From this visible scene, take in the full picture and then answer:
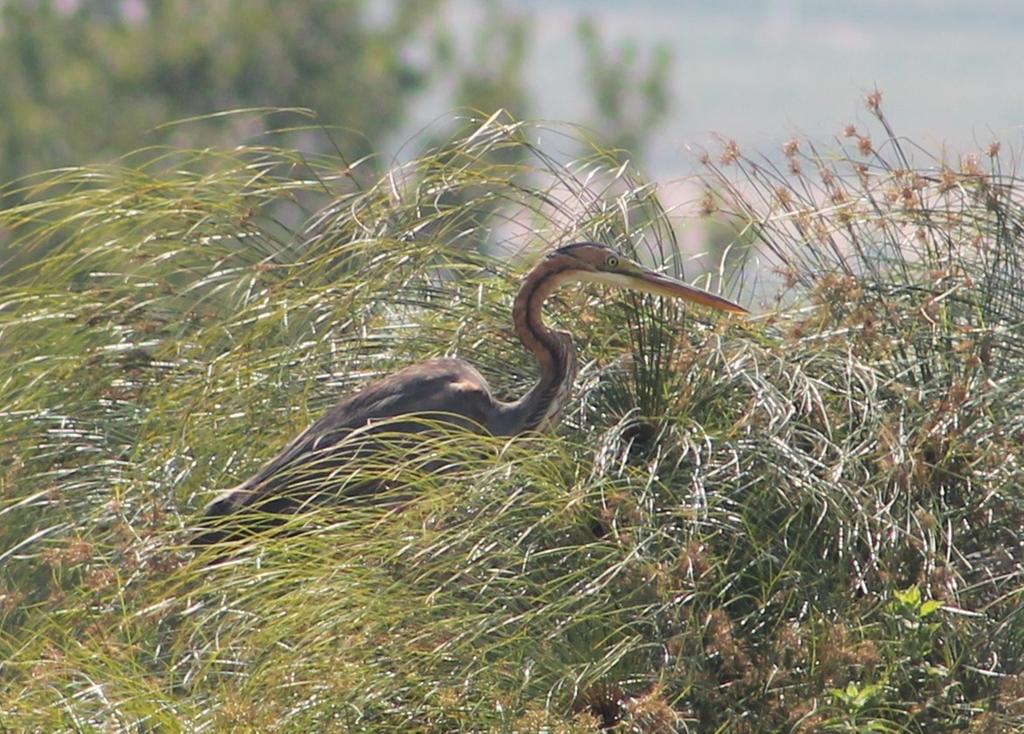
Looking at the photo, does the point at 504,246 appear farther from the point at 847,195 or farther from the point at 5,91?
the point at 5,91

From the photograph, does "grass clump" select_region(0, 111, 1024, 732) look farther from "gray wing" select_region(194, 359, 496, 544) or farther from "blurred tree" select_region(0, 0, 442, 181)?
"blurred tree" select_region(0, 0, 442, 181)

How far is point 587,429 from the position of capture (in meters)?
4.23

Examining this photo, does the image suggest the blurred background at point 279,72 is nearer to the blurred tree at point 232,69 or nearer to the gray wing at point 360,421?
the blurred tree at point 232,69

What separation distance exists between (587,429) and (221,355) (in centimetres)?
94

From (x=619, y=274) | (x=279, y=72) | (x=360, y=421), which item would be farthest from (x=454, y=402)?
(x=279, y=72)

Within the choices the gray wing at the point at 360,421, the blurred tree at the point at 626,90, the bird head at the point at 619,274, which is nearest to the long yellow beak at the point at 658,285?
the bird head at the point at 619,274

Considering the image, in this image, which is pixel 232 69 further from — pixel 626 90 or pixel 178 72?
pixel 626 90

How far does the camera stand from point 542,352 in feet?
14.3

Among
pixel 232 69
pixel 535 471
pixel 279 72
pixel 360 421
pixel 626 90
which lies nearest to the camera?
pixel 535 471

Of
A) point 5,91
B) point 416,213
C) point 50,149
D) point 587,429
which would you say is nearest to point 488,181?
point 416,213

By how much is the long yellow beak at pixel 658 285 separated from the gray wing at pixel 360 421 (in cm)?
38

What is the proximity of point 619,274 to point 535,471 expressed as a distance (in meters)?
0.87

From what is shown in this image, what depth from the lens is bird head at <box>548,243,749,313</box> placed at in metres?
4.37

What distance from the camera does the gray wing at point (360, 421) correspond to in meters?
4.01
